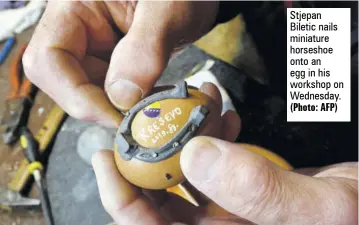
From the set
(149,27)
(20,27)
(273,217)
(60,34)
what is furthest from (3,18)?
(273,217)

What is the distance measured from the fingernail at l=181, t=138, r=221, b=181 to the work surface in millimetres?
307

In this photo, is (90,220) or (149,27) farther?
(90,220)

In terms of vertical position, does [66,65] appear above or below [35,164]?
above

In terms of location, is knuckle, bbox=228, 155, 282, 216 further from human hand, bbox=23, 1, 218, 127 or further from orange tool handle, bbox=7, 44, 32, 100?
orange tool handle, bbox=7, 44, 32, 100

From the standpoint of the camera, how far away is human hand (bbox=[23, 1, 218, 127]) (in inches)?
17.2

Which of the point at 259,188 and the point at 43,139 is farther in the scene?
the point at 43,139

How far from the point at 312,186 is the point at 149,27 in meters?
0.24

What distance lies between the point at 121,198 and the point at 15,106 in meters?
0.33

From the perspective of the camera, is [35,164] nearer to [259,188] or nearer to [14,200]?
[14,200]

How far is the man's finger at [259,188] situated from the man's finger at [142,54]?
0.14 meters

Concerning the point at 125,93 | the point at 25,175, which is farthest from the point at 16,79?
the point at 125,93

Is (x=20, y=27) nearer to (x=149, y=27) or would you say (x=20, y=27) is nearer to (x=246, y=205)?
(x=149, y=27)

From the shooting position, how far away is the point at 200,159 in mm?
313

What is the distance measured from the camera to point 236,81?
71cm
